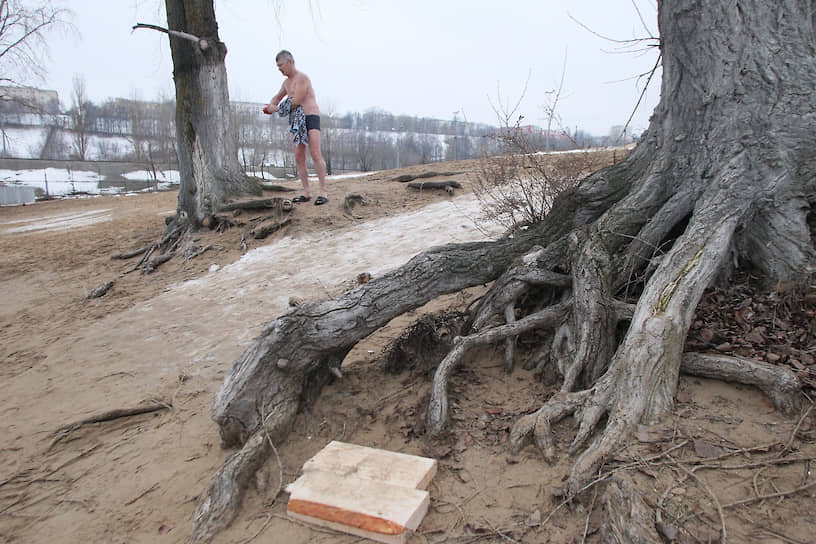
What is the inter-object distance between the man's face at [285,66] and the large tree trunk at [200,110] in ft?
7.19

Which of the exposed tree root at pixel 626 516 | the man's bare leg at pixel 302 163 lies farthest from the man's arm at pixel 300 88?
the exposed tree root at pixel 626 516

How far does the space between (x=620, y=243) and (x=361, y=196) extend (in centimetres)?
661

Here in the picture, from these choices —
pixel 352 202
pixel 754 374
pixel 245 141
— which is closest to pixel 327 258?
pixel 352 202

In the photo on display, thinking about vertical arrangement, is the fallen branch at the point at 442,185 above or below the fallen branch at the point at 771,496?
above

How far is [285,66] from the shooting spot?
8.25m

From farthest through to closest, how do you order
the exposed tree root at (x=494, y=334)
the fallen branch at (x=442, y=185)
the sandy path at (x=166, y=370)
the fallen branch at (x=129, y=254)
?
the fallen branch at (x=442, y=185)
the fallen branch at (x=129, y=254)
the exposed tree root at (x=494, y=334)
the sandy path at (x=166, y=370)

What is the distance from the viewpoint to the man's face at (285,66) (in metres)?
8.23

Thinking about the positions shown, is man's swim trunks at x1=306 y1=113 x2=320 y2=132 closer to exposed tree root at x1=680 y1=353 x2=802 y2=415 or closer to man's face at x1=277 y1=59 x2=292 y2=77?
man's face at x1=277 y1=59 x2=292 y2=77

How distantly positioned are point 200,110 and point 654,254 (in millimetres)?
8758

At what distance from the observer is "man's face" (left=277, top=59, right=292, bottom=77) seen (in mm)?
8227

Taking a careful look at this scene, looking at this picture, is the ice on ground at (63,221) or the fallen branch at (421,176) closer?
the fallen branch at (421,176)

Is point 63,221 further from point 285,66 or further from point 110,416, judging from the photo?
point 110,416

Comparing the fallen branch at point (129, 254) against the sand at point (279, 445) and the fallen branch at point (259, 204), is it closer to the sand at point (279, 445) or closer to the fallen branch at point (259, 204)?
the sand at point (279, 445)

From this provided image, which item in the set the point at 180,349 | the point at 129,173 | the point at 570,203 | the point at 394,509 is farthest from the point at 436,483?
the point at 129,173
